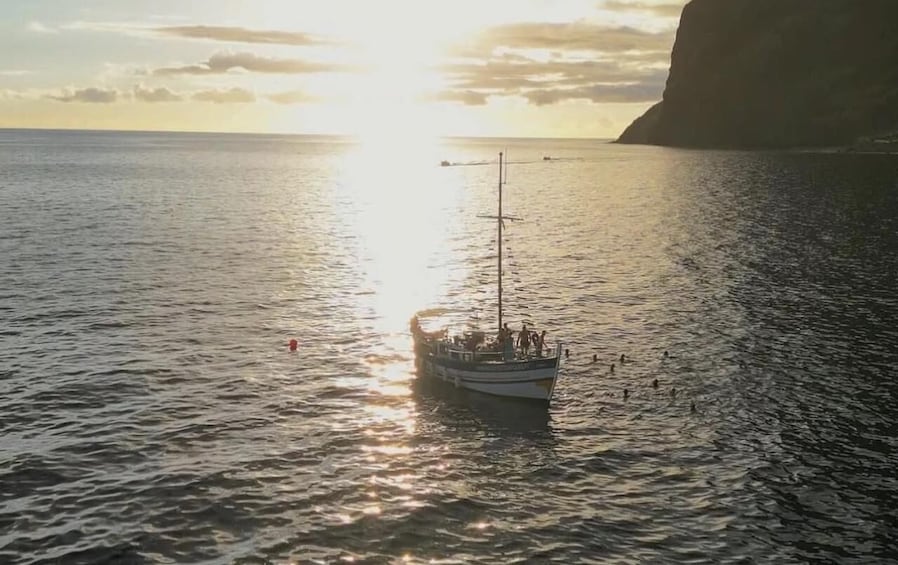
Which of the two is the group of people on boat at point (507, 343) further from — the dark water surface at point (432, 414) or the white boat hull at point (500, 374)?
the dark water surface at point (432, 414)

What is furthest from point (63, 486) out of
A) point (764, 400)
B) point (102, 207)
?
point (102, 207)

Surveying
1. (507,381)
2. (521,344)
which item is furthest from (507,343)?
(507,381)

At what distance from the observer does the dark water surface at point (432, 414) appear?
35.4m

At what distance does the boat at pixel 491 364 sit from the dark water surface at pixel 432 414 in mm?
1599

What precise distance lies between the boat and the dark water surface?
1599mm

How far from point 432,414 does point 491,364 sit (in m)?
5.69

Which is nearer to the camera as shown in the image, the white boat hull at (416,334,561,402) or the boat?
the white boat hull at (416,334,561,402)

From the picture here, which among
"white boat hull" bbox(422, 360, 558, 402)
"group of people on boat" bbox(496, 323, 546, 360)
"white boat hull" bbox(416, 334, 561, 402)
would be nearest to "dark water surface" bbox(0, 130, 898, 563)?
"white boat hull" bbox(422, 360, 558, 402)

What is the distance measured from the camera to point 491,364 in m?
53.4

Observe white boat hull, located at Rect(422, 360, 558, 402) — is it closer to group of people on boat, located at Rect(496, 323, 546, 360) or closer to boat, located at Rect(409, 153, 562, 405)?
boat, located at Rect(409, 153, 562, 405)

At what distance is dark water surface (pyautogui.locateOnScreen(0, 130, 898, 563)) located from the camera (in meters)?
35.4

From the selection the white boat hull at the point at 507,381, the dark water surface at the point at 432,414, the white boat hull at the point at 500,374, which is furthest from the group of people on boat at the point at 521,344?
the dark water surface at the point at 432,414

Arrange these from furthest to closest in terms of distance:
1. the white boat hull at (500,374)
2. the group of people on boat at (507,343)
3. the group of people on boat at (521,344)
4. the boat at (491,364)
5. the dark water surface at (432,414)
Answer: the group of people on boat at (507,343) → the group of people on boat at (521,344) → the boat at (491,364) → the white boat hull at (500,374) → the dark water surface at (432,414)

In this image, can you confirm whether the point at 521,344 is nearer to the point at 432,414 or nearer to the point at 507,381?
the point at 507,381
